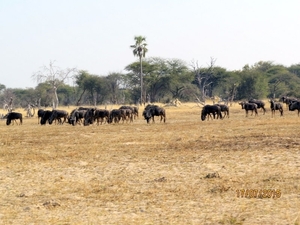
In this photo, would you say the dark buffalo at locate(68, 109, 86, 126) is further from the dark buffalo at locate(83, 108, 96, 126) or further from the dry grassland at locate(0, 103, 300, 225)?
the dry grassland at locate(0, 103, 300, 225)

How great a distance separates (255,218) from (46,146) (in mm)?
13655

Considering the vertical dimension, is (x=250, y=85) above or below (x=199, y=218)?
above

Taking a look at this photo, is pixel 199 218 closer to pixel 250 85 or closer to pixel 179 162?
pixel 179 162

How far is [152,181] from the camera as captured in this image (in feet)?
42.1

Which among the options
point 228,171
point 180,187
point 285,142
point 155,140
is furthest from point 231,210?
point 155,140

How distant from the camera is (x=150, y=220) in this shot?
30.3 feet

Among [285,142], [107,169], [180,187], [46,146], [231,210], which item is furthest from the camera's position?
[46,146]

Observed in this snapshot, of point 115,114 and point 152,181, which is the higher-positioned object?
point 115,114
